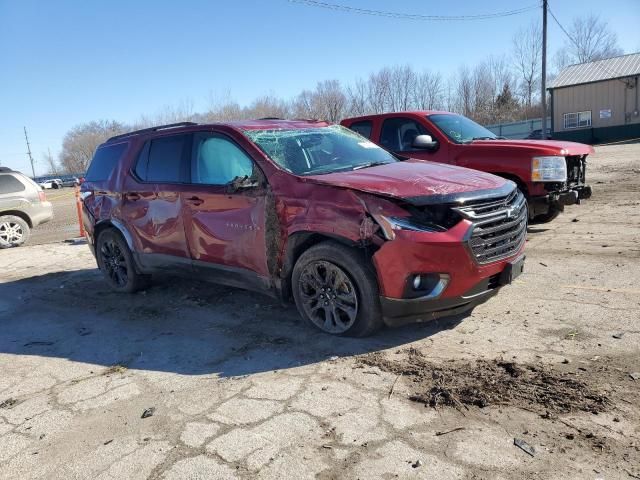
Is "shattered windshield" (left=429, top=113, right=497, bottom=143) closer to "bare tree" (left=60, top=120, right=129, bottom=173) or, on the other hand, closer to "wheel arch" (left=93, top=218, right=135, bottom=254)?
"wheel arch" (left=93, top=218, right=135, bottom=254)

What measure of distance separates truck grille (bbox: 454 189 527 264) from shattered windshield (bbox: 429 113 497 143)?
12.3 feet

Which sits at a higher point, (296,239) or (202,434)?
(296,239)

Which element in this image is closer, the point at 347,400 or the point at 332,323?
the point at 347,400

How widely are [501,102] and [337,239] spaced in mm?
73463

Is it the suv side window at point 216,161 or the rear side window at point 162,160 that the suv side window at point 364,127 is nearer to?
the rear side window at point 162,160

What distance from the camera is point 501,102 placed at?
70625 mm

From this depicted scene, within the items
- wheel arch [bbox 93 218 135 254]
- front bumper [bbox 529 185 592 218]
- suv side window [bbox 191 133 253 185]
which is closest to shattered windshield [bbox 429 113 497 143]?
front bumper [bbox 529 185 592 218]

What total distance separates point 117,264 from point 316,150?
3.17m

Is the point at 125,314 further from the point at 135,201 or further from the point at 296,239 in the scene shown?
the point at 296,239

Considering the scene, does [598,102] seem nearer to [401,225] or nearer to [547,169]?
[547,169]

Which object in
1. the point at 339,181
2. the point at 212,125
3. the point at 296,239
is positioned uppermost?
the point at 212,125

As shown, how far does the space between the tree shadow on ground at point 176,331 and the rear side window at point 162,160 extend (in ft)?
4.74

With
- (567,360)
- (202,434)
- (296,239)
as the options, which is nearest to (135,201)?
(296,239)

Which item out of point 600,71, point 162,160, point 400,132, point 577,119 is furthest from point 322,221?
point 600,71
